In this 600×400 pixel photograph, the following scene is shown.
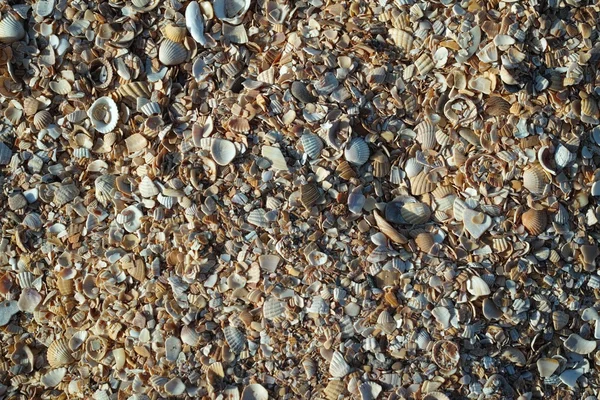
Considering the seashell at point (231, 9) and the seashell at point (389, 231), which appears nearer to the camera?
the seashell at point (389, 231)

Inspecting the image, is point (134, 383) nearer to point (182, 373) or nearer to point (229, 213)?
point (182, 373)

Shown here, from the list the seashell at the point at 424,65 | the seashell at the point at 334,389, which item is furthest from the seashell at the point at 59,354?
the seashell at the point at 424,65

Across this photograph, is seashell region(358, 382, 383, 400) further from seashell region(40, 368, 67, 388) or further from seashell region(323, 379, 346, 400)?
seashell region(40, 368, 67, 388)

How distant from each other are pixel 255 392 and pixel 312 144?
73cm

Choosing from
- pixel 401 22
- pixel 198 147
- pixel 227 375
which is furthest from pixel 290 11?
pixel 227 375

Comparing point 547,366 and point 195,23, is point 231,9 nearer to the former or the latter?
point 195,23

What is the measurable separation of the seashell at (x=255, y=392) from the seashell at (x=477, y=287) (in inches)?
25.6

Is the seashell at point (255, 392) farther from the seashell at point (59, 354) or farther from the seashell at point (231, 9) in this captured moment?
the seashell at point (231, 9)

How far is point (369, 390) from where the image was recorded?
181 centimetres

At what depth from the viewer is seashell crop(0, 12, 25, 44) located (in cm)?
202

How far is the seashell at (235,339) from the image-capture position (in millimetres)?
1860

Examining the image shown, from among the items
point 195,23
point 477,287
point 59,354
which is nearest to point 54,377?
point 59,354

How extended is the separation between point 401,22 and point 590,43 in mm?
577

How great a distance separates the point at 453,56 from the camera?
6.41ft
